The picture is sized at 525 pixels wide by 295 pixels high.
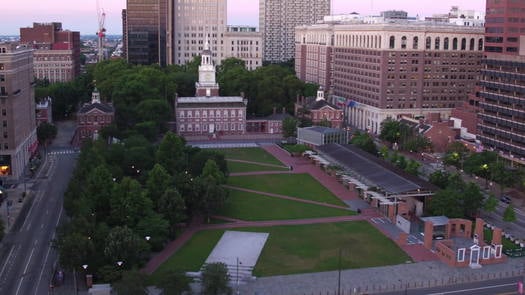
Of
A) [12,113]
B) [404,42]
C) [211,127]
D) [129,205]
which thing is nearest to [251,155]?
[211,127]

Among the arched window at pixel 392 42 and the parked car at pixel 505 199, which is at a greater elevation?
the arched window at pixel 392 42

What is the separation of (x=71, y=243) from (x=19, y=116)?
4633 cm

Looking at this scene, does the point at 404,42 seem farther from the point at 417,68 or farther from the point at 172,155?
the point at 172,155

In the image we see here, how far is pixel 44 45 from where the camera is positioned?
19325cm

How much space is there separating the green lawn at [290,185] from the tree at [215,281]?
31.8 meters

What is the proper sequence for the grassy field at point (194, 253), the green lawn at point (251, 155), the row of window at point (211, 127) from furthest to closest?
the row of window at point (211, 127) → the green lawn at point (251, 155) → the grassy field at point (194, 253)

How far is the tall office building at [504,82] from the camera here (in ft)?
289

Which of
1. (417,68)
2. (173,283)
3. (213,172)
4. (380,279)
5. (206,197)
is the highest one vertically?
(417,68)

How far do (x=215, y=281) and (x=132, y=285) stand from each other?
6.11 meters

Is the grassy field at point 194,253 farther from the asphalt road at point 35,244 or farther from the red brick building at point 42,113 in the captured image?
the red brick building at point 42,113

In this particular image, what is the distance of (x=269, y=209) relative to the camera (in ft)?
235

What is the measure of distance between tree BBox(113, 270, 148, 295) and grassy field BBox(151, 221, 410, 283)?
7394 millimetres

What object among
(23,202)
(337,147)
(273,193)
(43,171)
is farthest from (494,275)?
(43,171)

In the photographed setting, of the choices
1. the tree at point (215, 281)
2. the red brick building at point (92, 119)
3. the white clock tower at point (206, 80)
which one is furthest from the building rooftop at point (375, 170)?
the red brick building at point (92, 119)
